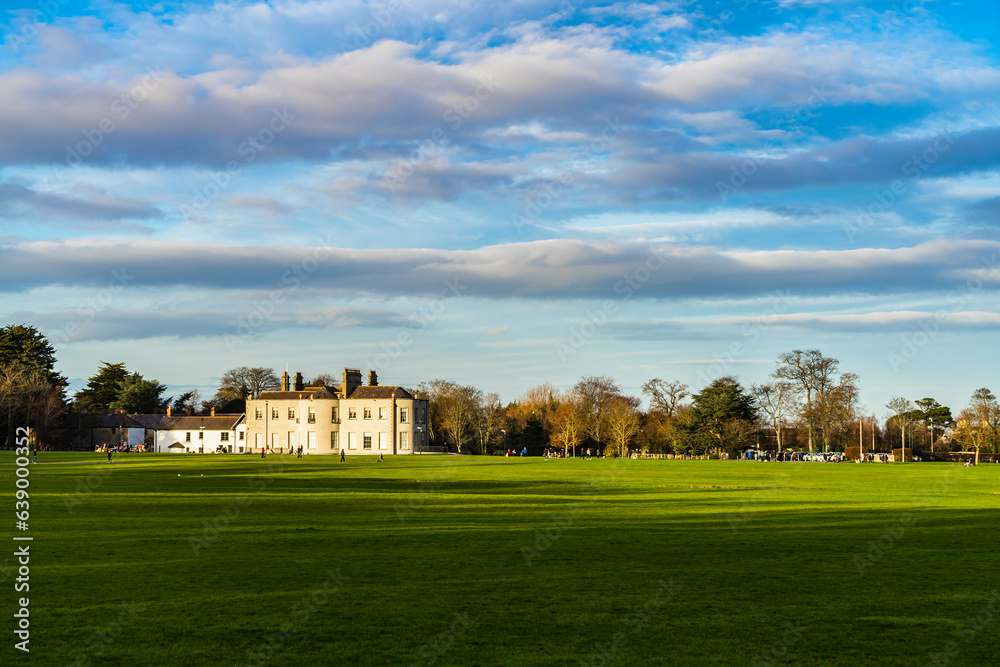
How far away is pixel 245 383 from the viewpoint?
143625 mm

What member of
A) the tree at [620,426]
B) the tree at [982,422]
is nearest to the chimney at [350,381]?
the tree at [620,426]

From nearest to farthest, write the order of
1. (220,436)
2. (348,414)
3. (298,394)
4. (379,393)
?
(379,393)
(348,414)
(298,394)
(220,436)

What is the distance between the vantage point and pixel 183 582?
13195 millimetres

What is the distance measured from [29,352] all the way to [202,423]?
75.7 feet

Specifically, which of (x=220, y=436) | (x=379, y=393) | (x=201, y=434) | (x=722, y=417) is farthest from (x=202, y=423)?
(x=722, y=417)

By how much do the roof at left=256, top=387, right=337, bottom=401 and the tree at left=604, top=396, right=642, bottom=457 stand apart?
34.0 m

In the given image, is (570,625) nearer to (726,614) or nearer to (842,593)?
(726,614)

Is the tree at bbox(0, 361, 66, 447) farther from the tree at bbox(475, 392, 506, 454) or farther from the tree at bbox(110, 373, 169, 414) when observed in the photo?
the tree at bbox(475, 392, 506, 454)

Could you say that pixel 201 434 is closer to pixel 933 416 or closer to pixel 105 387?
pixel 105 387

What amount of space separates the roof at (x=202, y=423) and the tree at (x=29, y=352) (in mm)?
14231

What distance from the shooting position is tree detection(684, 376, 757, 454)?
97.3m

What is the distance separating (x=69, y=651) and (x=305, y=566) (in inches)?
224

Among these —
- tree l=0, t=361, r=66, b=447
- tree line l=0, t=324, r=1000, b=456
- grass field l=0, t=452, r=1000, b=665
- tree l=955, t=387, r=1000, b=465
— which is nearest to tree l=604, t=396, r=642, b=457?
tree line l=0, t=324, r=1000, b=456

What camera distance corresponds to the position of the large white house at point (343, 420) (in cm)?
10200
